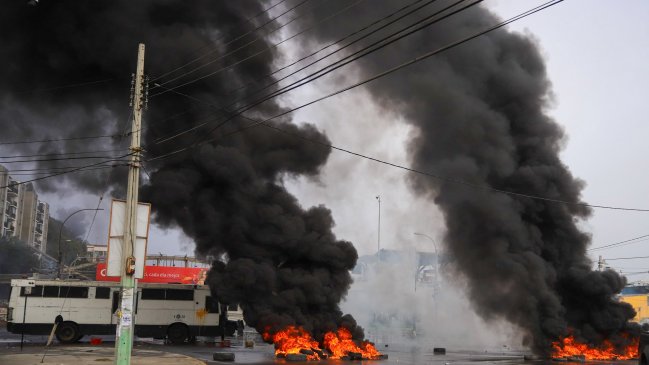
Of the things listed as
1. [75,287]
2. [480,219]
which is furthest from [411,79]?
[75,287]

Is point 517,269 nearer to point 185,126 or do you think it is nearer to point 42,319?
point 185,126

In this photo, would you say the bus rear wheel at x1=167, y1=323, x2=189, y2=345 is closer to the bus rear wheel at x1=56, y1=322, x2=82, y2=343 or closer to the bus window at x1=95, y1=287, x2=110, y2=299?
the bus window at x1=95, y1=287, x2=110, y2=299

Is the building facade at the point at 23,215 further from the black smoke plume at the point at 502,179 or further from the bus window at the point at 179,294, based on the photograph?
the black smoke plume at the point at 502,179

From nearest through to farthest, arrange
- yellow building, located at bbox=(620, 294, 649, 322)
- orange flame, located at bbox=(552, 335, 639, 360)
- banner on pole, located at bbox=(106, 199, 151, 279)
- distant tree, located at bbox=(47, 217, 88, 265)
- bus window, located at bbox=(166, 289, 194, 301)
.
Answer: banner on pole, located at bbox=(106, 199, 151, 279), orange flame, located at bbox=(552, 335, 639, 360), bus window, located at bbox=(166, 289, 194, 301), yellow building, located at bbox=(620, 294, 649, 322), distant tree, located at bbox=(47, 217, 88, 265)

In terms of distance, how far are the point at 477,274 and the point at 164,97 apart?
1824cm

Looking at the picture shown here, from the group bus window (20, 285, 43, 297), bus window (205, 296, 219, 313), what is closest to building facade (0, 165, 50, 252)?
bus window (20, 285, 43, 297)

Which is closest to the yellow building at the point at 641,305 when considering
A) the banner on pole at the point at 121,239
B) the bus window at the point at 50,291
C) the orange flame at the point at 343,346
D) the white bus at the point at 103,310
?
the orange flame at the point at 343,346

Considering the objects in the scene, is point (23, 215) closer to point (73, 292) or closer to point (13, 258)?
point (13, 258)

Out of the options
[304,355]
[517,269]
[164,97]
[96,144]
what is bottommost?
[304,355]

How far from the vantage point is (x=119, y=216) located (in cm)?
1291

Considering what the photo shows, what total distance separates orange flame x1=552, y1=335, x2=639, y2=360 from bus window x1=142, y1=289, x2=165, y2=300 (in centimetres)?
1809

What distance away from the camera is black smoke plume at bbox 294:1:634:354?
26344mm

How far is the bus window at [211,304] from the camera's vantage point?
2702cm

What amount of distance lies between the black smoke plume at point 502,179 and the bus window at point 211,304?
13242 millimetres
